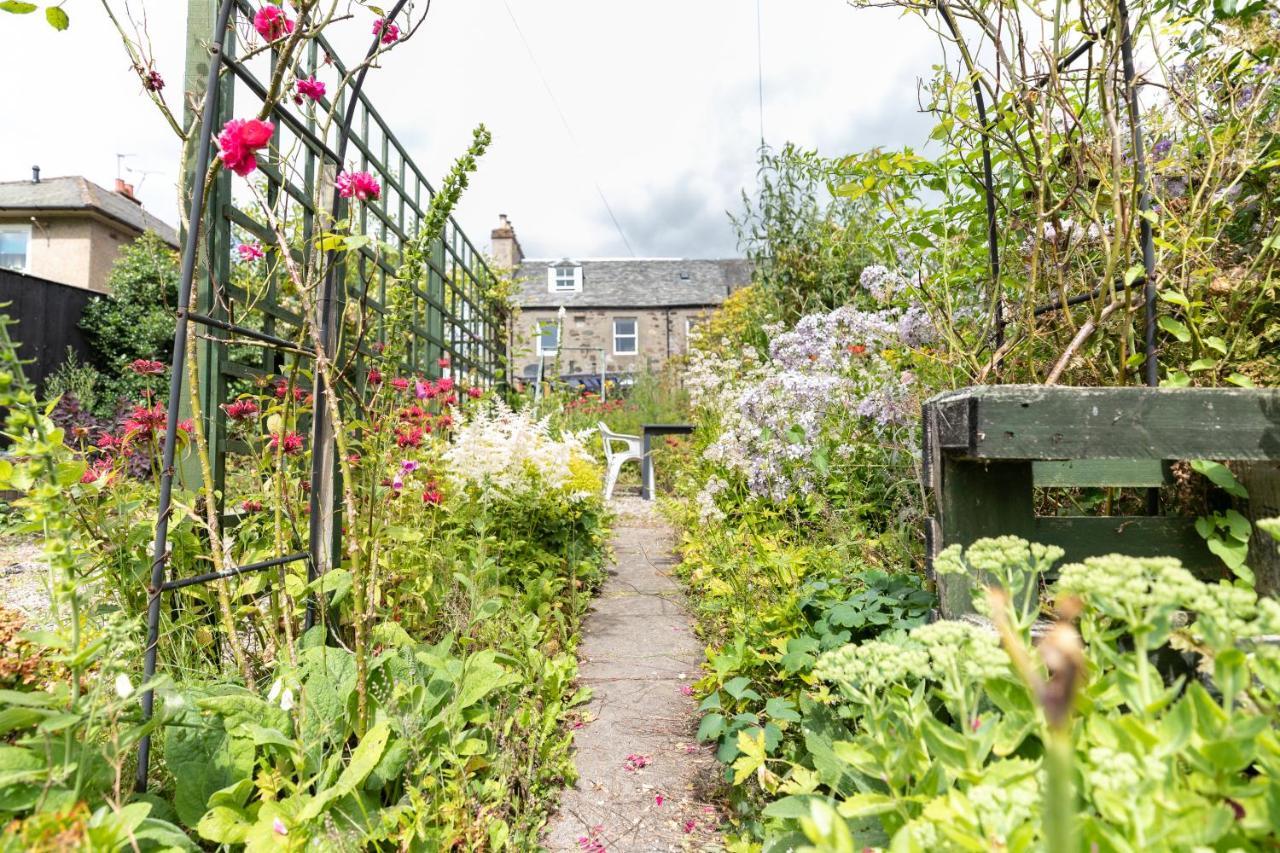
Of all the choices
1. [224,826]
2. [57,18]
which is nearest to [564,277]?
[57,18]

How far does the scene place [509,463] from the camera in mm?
3156

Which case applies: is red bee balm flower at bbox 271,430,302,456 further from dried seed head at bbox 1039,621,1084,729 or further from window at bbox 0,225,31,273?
window at bbox 0,225,31,273

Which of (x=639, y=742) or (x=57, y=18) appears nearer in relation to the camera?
(x=57, y=18)

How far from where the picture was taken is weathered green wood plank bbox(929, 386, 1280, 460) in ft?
3.57

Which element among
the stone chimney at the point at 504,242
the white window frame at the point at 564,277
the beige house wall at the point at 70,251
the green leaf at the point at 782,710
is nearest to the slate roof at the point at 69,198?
the beige house wall at the point at 70,251

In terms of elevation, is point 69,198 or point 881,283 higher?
point 69,198

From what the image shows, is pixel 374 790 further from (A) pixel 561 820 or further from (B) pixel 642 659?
(B) pixel 642 659

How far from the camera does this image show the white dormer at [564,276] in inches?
959

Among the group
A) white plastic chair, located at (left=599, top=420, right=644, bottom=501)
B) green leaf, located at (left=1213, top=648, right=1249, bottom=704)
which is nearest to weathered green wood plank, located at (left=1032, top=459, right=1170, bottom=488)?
green leaf, located at (left=1213, top=648, right=1249, bottom=704)

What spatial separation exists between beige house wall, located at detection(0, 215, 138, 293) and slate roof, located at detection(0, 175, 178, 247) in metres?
0.36

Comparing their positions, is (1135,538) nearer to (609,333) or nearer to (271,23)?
(271,23)

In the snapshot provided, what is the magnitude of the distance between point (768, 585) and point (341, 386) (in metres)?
1.70

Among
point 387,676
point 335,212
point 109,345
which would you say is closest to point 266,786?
point 387,676

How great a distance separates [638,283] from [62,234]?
52.1 feet
